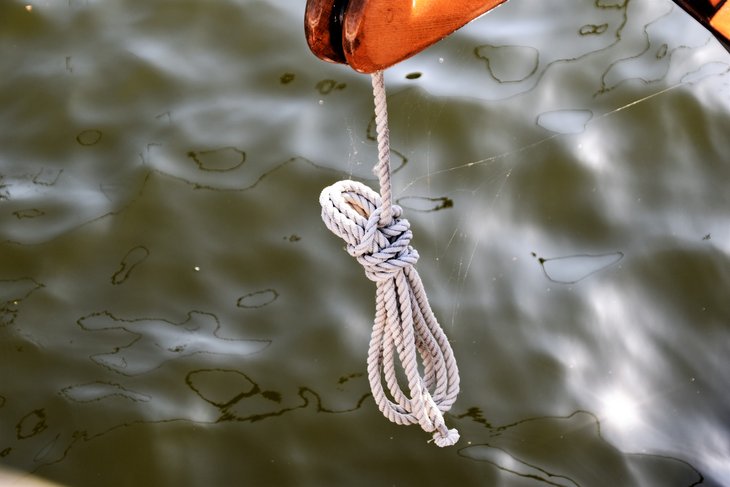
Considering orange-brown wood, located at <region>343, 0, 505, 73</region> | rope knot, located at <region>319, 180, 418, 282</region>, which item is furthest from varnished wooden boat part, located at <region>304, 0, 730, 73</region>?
rope knot, located at <region>319, 180, 418, 282</region>

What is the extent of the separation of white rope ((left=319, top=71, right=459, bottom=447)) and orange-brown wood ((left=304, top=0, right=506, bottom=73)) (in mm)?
97

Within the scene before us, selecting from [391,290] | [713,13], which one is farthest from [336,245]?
[713,13]

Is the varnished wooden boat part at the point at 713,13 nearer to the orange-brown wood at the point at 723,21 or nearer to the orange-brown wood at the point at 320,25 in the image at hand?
the orange-brown wood at the point at 723,21

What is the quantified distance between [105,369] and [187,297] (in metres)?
0.25

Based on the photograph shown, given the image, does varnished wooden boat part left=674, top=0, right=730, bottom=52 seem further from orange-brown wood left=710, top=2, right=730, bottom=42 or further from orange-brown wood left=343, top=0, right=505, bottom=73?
orange-brown wood left=343, top=0, right=505, bottom=73

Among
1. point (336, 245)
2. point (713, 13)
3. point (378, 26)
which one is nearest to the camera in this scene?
point (378, 26)

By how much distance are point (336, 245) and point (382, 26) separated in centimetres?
118

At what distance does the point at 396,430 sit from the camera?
1975 millimetres

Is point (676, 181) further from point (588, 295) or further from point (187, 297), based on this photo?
point (187, 297)

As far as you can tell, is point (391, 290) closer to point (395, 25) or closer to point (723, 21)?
point (395, 25)

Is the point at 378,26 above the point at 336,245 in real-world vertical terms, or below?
above

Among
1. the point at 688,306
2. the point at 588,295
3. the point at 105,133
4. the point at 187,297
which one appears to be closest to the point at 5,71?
the point at 105,133

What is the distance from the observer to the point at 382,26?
112 centimetres

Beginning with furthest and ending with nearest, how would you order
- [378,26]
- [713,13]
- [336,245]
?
1. [336,245]
2. [713,13]
3. [378,26]
